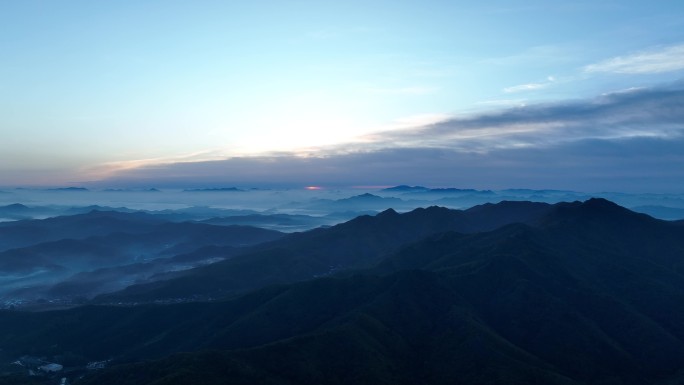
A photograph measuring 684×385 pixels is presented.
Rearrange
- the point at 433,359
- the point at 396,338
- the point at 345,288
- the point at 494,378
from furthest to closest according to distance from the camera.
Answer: the point at 345,288 → the point at 396,338 → the point at 433,359 → the point at 494,378

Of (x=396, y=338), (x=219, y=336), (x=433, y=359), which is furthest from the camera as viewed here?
(x=219, y=336)

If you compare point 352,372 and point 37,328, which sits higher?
point 352,372

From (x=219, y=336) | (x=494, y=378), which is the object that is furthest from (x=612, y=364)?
(x=219, y=336)

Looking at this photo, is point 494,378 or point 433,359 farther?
point 433,359

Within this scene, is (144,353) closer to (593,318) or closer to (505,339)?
(505,339)

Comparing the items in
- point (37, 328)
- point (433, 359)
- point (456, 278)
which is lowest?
point (37, 328)

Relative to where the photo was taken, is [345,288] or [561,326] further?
[345,288]

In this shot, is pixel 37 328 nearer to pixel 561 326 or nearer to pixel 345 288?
pixel 345 288

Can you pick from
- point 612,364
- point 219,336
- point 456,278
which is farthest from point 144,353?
point 612,364

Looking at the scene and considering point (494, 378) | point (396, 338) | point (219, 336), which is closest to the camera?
point (494, 378)
